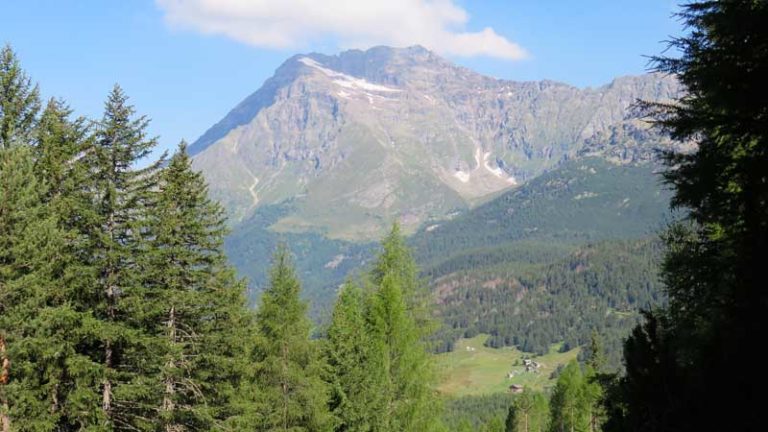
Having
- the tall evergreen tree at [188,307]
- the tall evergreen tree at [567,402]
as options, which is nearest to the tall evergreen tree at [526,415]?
the tall evergreen tree at [567,402]

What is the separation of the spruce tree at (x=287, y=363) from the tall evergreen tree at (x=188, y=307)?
7.64 ft

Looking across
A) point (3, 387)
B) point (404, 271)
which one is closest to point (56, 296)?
point (3, 387)

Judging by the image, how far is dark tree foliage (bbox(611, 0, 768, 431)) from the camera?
1106cm

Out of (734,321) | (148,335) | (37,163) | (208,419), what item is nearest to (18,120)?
(37,163)

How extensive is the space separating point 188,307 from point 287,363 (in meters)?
7.31

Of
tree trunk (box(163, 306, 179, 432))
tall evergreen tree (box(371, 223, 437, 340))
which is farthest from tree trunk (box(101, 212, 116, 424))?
tall evergreen tree (box(371, 223, 437, 340))

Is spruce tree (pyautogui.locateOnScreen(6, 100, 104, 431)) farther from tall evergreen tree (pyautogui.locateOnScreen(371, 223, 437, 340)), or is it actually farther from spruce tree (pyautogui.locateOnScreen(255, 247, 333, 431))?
tall evergreen tree (pyautogui.locateOnScreen(371, 223, 437, 340))

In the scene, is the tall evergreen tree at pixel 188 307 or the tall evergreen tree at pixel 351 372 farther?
the tall evergreen tree at pixel 351 372

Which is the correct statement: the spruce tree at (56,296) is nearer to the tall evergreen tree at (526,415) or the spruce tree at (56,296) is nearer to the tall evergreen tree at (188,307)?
the tall evergreen tree at (188,307)

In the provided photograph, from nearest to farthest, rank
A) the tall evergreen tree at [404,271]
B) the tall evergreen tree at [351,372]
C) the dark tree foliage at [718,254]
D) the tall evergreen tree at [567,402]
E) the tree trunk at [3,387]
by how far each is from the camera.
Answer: the dark tree foliage at [718,254] < the tree trunk at [3,387] < the tall evergreen tree at [351,372] < the tall evergreen tree at [404,271] < the tall evergreen tree at [567,402]

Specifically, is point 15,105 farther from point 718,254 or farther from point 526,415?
point 526,415

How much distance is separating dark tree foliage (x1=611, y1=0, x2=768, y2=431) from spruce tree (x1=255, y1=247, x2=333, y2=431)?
57.1ft

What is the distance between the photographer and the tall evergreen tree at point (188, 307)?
24.6 metres

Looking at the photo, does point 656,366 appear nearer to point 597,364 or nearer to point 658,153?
point 658,153
